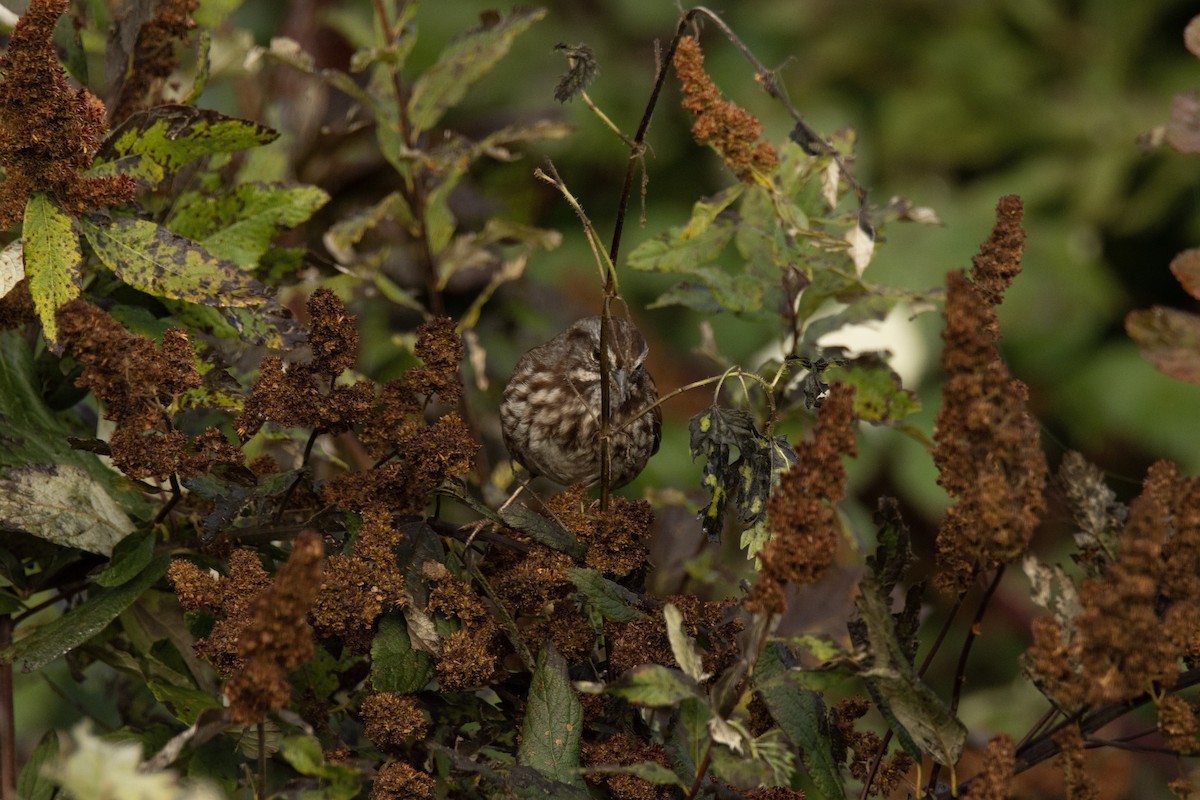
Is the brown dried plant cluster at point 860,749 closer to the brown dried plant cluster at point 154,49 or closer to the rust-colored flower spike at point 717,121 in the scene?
the rust-colored flower spike at point 717,121

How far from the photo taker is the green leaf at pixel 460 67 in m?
1.65

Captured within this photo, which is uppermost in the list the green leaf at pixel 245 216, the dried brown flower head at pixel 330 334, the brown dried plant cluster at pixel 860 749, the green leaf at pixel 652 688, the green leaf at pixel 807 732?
the dried brown flower head at pixel 330 334

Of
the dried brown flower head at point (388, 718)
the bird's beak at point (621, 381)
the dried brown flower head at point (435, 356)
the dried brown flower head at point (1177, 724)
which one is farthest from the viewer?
the bird's beak at point (621, 381)

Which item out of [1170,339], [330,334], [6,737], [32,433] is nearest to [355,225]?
[32,433]

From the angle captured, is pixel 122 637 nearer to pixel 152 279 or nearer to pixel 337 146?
pixel 152 279

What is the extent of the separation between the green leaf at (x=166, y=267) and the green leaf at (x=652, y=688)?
0.47 metres

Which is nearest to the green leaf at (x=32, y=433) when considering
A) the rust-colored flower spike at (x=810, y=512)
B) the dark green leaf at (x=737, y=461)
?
the dark green leaf at (x=737, y=461)

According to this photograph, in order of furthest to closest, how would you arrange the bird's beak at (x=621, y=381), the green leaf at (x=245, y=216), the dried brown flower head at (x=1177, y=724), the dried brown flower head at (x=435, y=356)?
the bird's beak at (x=621, y=381)
the green leaf at (x=245, y=216)
the dried brown flower head at (x=435, y=356)
the dried brown flower head at (x=1177, y=724)

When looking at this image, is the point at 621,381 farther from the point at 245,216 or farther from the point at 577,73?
the point at 577,73

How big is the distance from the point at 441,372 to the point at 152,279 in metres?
0.26

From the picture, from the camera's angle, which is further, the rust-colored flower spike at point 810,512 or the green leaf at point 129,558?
the green leaf at point 129,558

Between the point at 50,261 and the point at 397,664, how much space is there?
1.41ft

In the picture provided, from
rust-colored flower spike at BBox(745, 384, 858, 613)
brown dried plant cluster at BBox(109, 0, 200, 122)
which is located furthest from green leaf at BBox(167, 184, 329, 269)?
rust-colored flower spike at BBox(745, 384, 858, 613)

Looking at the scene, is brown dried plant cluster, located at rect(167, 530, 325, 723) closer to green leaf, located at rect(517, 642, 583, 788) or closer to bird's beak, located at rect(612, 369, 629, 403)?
green leaf, located at rect(517, 642, 583, 788)
